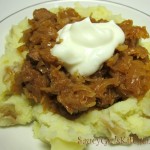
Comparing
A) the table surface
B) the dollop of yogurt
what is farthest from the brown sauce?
the table surface

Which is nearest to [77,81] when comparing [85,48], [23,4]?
[85,48]

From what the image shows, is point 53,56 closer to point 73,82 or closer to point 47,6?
point 73,82

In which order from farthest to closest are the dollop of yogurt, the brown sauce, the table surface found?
1. the table surface
2. the dollop of yogurt
3. the brown sauce

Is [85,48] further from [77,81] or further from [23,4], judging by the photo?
[23,4]

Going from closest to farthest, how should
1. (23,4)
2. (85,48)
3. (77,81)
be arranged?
(77,81) < (85,48) < (23,4)

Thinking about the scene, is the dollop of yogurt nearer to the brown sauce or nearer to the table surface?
the brown sauce

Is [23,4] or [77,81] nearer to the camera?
[77,81]
